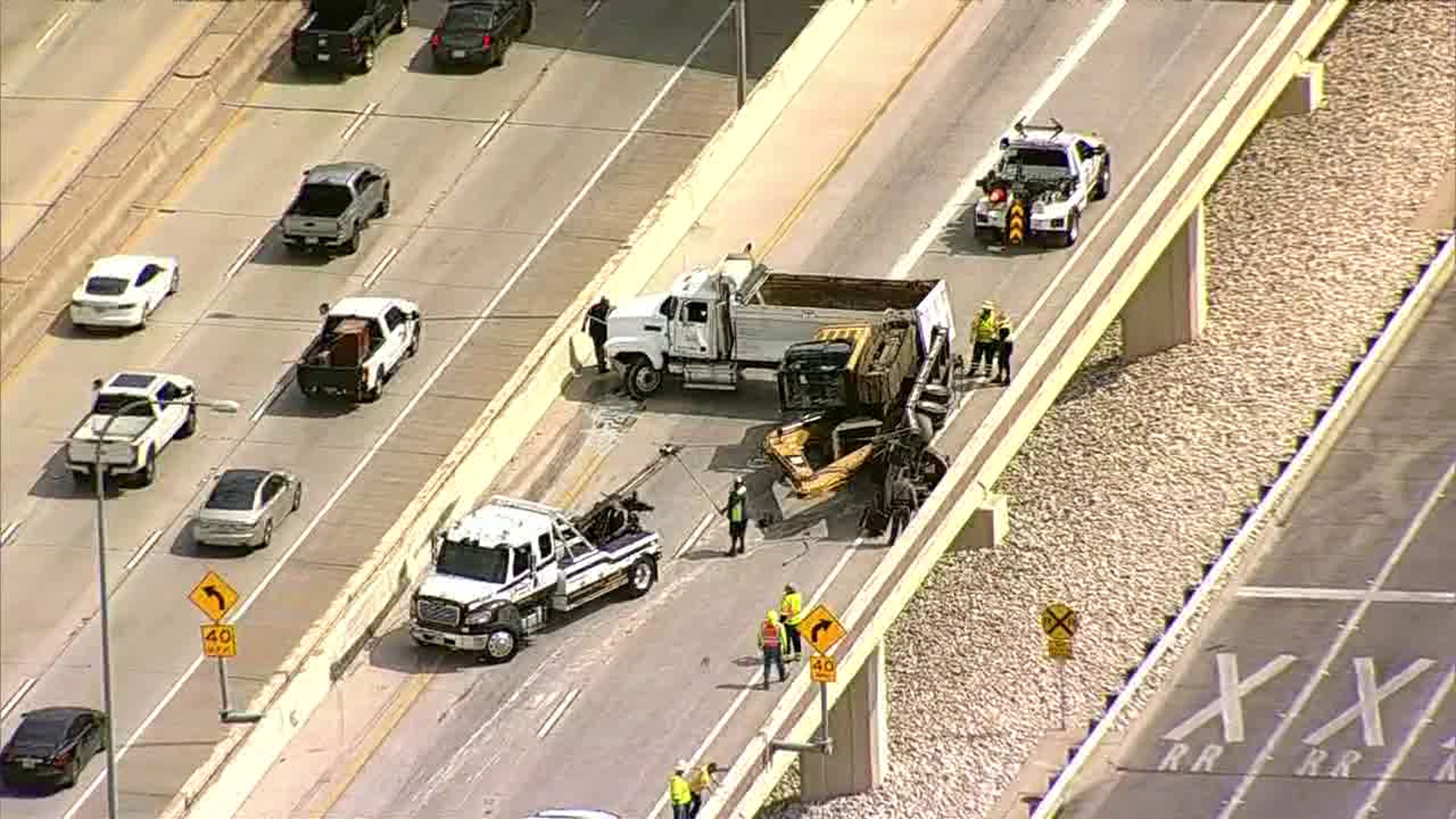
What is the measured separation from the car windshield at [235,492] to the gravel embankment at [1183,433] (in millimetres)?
15483

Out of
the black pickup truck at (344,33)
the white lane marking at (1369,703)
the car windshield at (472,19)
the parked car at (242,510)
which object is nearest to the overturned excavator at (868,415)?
the white lane marking at (1369,703)

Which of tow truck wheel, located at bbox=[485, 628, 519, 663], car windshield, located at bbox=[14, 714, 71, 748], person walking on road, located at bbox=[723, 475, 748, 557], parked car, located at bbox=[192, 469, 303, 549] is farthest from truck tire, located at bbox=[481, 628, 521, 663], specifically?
parked car, located at bbox=[192, 469, 303, 549]

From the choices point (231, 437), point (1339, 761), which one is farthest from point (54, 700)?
point (1339, 761)

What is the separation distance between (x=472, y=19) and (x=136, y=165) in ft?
31.5

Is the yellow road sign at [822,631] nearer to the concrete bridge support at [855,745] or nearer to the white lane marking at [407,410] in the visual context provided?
the concrete bridge support at [855,745]

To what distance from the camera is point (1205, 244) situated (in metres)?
119

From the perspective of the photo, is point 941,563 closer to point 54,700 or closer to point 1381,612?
point 1381,612

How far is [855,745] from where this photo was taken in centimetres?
9931

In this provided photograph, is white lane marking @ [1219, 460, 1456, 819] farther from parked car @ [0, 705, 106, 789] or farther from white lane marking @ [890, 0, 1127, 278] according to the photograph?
parked car @ [0, 705, 106, 789]

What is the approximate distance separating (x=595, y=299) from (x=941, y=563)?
10.3 meters

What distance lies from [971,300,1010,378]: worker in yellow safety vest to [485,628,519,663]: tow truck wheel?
44.4 ft

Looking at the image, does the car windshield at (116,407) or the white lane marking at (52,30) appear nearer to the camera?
the car windshield at (116,407)

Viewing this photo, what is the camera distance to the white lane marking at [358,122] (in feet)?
404

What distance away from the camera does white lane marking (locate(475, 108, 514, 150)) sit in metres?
123
